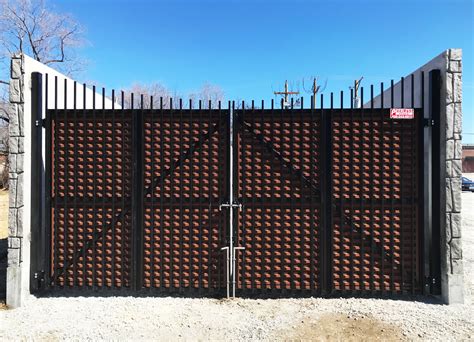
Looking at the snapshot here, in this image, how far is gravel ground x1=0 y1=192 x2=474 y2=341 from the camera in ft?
11.4

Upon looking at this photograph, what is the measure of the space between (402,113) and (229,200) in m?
2.65

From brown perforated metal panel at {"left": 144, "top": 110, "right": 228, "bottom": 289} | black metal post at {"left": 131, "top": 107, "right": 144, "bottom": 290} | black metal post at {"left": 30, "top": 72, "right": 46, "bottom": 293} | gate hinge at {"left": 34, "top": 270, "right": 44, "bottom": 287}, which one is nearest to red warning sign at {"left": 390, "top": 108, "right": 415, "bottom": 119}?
brown perforated metal panel at {"left": 144, "top": 110, "right": 228, "bottom": 289}

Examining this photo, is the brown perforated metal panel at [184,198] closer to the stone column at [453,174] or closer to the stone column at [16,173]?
the stone column at [16,173]

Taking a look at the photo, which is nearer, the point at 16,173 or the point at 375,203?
the point at 16,173

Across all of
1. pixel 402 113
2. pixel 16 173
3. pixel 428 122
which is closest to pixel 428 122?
pixel 428 122

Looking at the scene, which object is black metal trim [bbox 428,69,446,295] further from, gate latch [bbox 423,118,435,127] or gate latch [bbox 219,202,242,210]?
gate latch [bbox 219,202,242,210]

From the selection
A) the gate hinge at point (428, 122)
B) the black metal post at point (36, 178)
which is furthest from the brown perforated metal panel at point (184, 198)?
the gate hinge at point (428, 122)

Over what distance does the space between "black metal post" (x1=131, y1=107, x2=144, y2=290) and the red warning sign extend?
11.4ft

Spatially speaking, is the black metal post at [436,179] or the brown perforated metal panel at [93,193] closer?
the black metal post at [436,179]

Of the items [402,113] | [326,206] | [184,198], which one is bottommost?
[326,206]

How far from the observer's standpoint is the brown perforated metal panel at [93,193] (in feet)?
14.3

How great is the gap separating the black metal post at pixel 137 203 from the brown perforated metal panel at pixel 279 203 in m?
1.37

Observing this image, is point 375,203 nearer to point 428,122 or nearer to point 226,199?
point 428,122

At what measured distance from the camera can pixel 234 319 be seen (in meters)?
3.79
